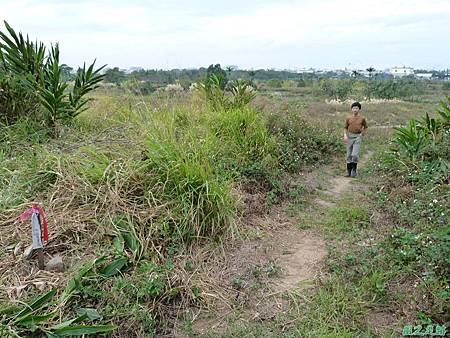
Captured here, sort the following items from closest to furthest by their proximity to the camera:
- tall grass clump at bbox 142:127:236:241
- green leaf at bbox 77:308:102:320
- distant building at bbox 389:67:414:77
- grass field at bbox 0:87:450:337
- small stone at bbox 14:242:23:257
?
green leaf at bbox 77:308:102:320 < grass field at bbox 0:87:450:337 < small stone at bbox 14:242:23:257 < tall grass clump at bbox 142:127:236:241 < distant building at bbox 389:67:414:77

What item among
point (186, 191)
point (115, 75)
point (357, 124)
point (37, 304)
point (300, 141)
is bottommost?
point (37, 304)

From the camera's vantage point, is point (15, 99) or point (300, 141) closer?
point (15, 99)

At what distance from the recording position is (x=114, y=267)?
2953 mm

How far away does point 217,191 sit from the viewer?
3814 mm

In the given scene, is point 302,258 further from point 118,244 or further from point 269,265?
point 118,244

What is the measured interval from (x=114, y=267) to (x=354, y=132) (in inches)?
191

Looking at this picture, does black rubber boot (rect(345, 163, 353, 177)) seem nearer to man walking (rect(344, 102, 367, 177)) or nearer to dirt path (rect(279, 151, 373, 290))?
man walking (rect(344, 102, 367, 177))

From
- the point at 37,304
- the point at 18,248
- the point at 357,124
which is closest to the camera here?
the point at 37,304

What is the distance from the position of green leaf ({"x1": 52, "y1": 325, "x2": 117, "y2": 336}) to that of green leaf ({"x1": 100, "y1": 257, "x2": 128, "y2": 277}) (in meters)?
0.54

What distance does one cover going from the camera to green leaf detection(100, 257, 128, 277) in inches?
115

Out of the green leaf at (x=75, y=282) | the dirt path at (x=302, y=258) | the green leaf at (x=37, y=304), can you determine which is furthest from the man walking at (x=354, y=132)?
the green leaf at (x=37, y=304)

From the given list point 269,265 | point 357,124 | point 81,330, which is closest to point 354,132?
point 357,124

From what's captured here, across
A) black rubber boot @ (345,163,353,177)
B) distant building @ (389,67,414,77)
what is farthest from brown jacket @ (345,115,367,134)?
distant building @ (389,67,414,77)

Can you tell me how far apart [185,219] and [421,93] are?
89.3ft
